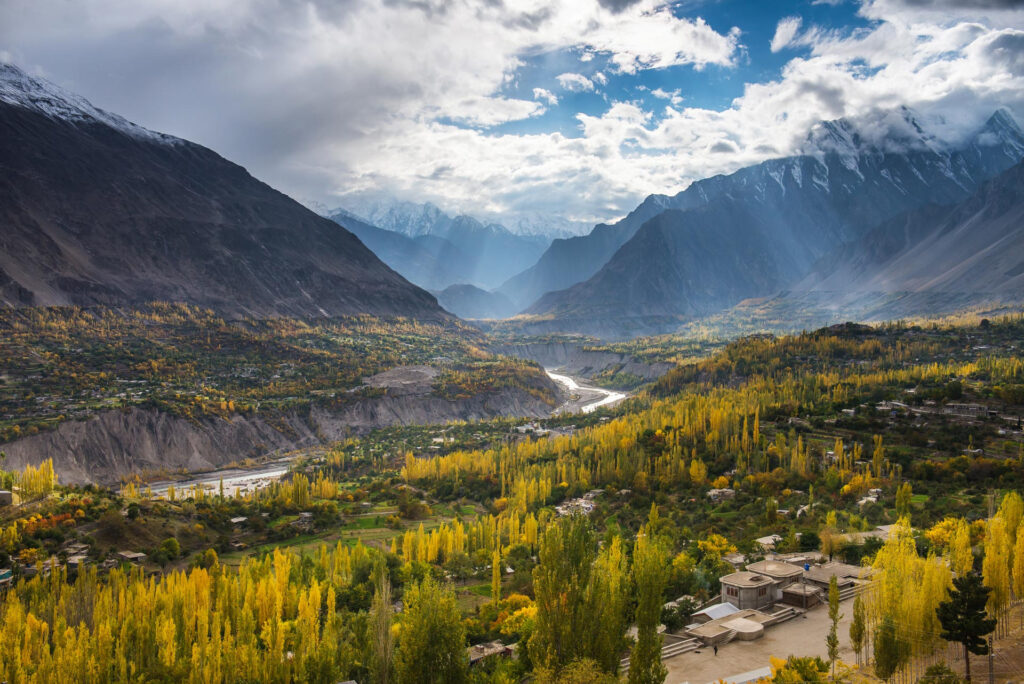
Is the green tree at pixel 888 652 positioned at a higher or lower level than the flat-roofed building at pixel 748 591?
higher

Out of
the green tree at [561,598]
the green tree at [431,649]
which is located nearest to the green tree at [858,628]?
the green tree at [561,598]

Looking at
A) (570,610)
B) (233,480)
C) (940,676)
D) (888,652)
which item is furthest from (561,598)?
(233,480)

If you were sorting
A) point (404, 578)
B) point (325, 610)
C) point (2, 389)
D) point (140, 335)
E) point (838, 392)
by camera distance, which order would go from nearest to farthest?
point (325, 610), point (404, 578), point (838, 392), point (2, 389), point (140, 335)

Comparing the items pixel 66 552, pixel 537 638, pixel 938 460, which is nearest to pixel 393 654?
pixel 537 638

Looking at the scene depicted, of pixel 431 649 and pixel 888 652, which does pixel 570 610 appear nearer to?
pixel 431 649

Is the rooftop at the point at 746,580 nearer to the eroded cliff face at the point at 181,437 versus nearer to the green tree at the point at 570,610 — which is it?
the green tree at the point at 570,610

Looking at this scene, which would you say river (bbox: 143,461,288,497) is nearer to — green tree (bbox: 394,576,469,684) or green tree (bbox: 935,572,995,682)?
green tree (bbox: 394,576,469,684)

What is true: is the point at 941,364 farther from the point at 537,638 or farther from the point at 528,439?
the point at 537,638
